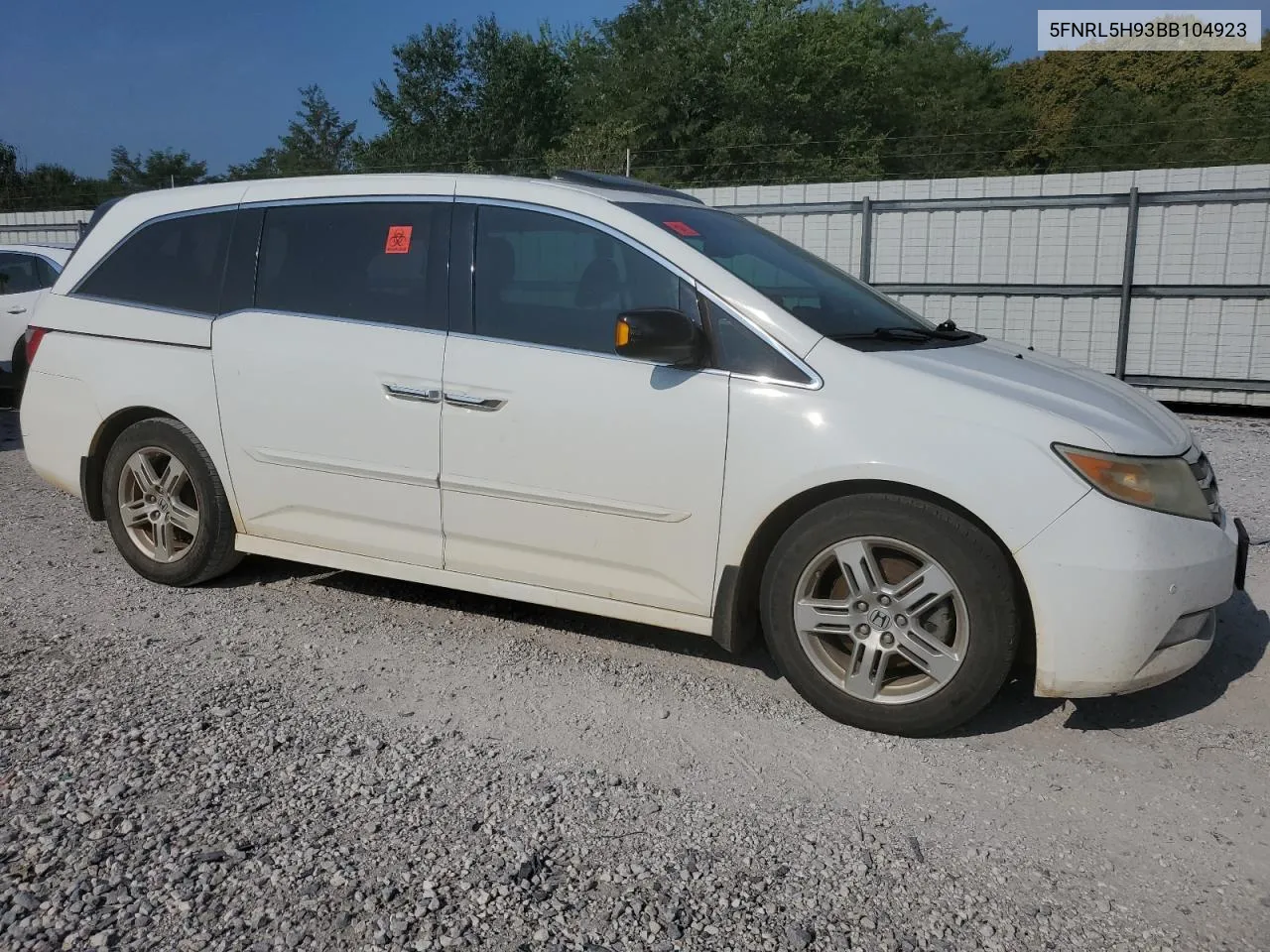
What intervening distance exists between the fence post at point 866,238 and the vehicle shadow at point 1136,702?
850cm

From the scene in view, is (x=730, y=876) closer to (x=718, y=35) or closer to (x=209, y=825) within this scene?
(x=209, y=825)

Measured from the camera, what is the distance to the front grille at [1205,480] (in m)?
3.48

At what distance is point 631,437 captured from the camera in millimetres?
3699

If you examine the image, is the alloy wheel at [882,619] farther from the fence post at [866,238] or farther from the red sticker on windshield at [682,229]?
the fence post at [866,238]

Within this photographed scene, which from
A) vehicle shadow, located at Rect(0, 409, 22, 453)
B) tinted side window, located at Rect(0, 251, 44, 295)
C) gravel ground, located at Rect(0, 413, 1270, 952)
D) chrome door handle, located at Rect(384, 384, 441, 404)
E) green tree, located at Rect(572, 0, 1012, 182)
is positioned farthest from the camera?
A: green tree, located at Rect(572, 0, 1012, 182)

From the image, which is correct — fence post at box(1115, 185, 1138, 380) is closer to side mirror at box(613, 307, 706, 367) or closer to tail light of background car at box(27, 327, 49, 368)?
side mirror at box(613, 307, 706, 367)

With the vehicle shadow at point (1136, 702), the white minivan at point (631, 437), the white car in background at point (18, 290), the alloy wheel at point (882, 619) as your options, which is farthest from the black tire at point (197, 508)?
the white car in background at point (18, 290)

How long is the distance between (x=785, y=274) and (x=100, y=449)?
10.8ft

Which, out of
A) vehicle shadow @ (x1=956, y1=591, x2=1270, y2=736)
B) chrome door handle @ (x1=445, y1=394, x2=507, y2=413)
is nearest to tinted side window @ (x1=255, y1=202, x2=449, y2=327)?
chrome door handle @ (x1=445, y1=394, x2=507, y2=413)

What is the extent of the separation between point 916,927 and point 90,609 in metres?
3.77

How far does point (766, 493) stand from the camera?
3533 mm

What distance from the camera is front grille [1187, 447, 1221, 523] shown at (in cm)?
348

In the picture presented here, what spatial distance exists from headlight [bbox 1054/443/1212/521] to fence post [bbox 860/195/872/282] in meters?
9.12

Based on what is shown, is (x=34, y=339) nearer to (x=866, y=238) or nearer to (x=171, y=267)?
(x=171, y=267)
